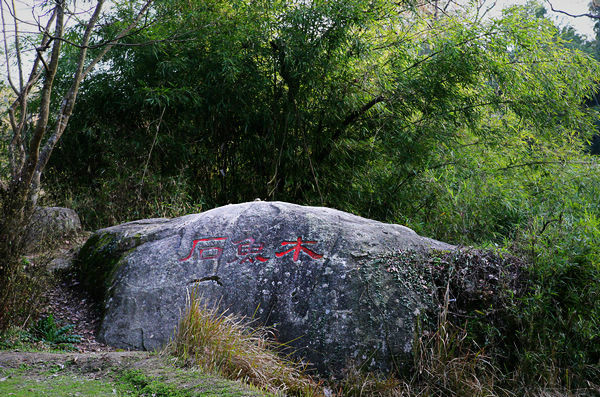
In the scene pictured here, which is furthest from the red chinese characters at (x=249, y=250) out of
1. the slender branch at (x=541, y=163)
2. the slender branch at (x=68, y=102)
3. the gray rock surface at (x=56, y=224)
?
the slender branch at (x=541, y=163)

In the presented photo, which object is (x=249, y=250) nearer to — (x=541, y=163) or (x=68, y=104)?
(x=68, y=104)

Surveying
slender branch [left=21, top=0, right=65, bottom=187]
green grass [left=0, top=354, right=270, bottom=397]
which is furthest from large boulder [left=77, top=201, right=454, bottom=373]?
slender branch [left=21, top=0, right=65, bottom=187]

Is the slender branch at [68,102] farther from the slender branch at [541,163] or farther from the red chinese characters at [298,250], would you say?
the slender branch at [541,163]

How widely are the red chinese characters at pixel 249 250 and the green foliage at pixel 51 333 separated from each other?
3.62 feet

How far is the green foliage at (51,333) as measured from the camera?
2.98m

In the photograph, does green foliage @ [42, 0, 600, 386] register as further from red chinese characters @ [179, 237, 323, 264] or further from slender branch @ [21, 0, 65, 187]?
red chinese characters @ [179, 237, 323, 264]

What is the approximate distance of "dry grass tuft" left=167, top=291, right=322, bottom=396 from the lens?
2.51 meters

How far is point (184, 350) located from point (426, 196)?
3244 millimetres

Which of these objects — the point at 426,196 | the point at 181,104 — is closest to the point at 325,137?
the point at 426,196

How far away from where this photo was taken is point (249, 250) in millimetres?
3344

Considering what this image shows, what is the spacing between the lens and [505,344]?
10.1 ft

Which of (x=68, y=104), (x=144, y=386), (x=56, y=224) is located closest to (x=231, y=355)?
(x=144, y=386)

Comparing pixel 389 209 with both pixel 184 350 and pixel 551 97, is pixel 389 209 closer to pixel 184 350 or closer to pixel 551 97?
pixel 551 97

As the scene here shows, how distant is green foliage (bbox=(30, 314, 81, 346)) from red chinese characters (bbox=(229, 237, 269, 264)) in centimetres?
110
